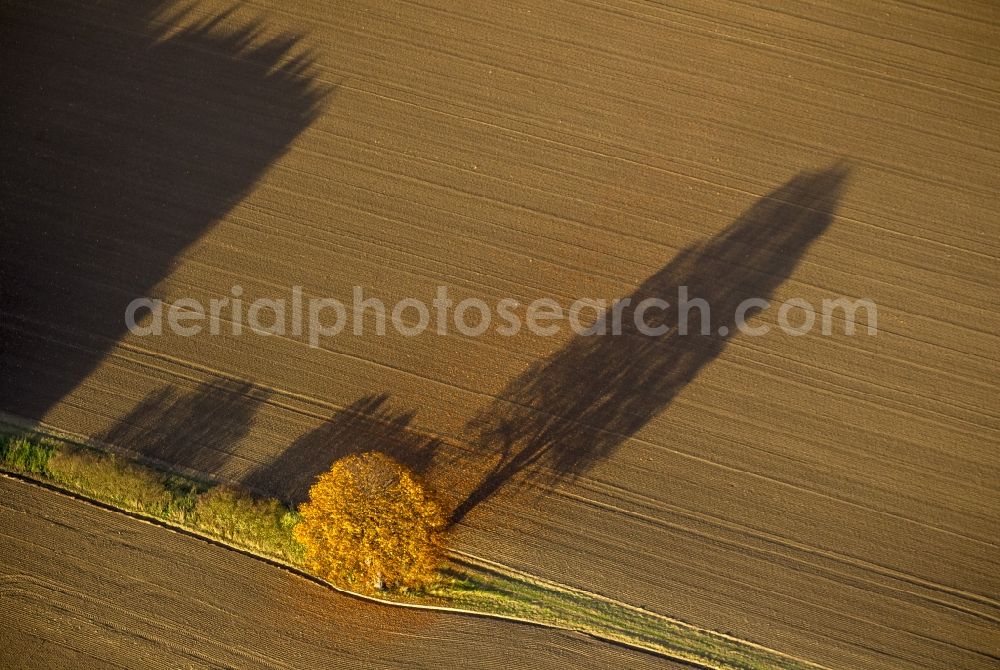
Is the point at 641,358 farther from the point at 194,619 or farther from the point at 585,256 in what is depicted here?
the point at 194,619

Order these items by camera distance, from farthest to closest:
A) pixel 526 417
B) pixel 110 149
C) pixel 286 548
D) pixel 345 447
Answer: pixel 110 149 < pixel 526 417 < pixel 345 447 < pixel 286 548

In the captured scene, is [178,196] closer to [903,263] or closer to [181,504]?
A: [181,504]

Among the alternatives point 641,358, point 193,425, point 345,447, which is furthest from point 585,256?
point 193,425

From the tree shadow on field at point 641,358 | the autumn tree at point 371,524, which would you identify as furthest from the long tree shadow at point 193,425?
the tree shadow on field at point 641,358

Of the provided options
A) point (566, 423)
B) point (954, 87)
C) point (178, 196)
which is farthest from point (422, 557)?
point (954, 87)

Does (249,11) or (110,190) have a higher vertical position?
(249,11)

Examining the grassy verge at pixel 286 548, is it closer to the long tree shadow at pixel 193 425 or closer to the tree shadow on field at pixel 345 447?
the long tree shadow at pixel 193 425
